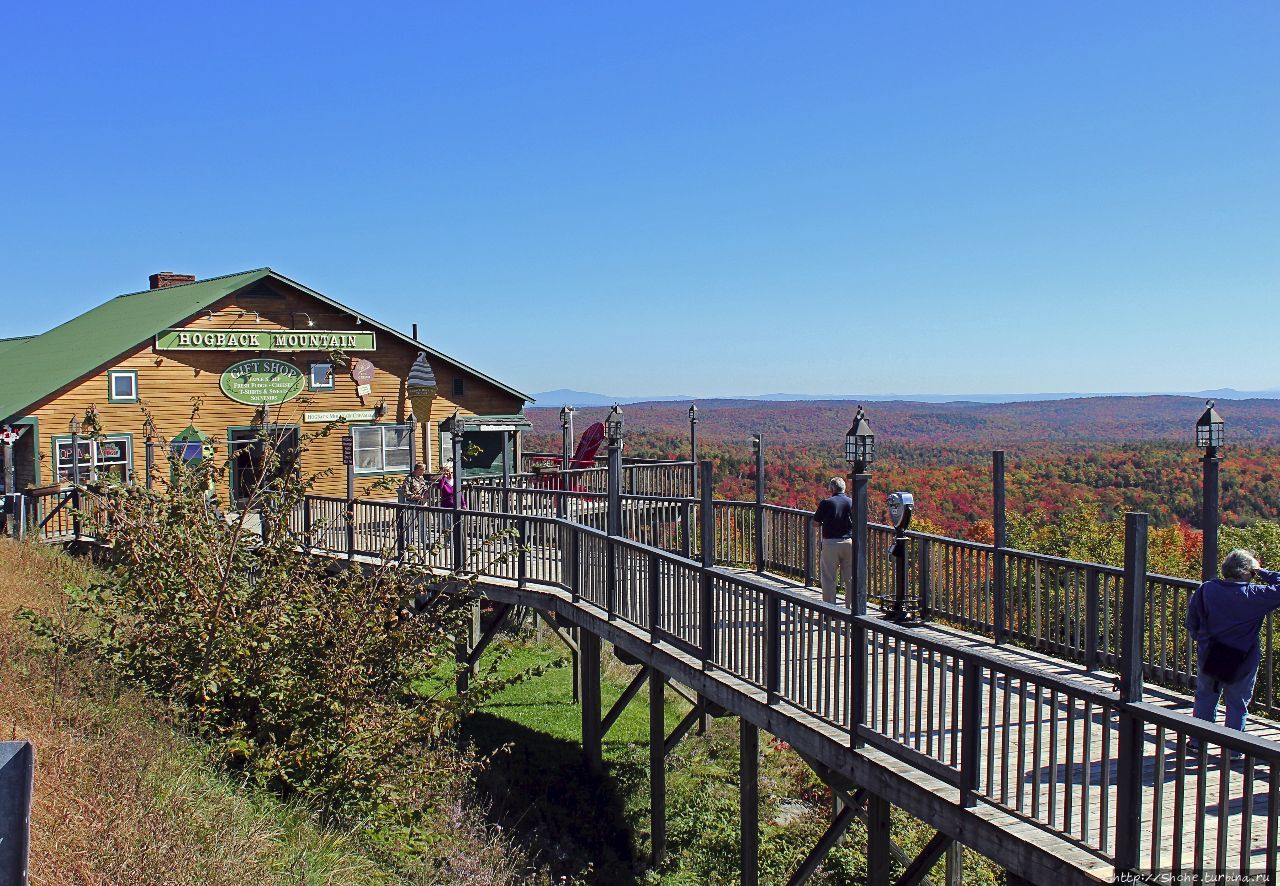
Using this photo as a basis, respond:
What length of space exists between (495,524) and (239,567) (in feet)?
16.6

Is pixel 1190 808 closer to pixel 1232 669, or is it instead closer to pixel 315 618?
pixel 1232 669

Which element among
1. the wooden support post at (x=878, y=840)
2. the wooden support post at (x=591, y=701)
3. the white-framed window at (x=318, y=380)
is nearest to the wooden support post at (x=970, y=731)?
the wooden support post at (x=878, y=840)

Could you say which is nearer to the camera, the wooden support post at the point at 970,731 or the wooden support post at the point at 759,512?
the wooden support post at the point at 970,731

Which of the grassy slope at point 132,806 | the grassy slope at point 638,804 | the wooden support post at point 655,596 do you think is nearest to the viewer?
the grassy slope at point 132,806

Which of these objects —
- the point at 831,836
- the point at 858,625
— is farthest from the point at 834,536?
the point at 858,625

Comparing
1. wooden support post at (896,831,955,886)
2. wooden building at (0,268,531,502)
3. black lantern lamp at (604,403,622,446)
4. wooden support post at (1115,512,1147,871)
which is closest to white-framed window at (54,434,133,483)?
→ wooden building at (0,268,531,502)

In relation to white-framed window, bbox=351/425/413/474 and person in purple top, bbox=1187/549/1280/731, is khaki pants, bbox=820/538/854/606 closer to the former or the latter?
person in purple top, bbox=1187/549/1280/731

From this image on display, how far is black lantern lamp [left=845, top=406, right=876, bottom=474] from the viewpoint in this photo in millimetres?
9586

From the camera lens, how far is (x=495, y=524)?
44.4 ft

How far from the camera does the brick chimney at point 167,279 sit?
98.6 ft

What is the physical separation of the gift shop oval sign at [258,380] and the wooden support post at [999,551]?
1708cm

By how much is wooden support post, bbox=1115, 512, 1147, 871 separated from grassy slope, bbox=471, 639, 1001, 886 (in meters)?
7.10

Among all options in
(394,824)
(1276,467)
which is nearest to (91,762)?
(394,824)

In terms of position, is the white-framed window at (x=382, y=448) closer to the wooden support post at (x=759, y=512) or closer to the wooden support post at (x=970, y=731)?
the wooden support post at (x=759, y=512)
